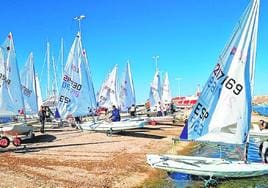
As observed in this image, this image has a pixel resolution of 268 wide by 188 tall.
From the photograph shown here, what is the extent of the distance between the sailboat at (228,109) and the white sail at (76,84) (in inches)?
525

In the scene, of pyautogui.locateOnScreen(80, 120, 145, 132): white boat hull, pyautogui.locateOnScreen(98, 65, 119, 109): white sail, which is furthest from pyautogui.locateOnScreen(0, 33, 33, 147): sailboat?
pyautogui.locateOnScreen(98, 65, 119, 109): white sail

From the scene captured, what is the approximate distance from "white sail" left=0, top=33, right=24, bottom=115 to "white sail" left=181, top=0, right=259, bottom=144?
39.2ft

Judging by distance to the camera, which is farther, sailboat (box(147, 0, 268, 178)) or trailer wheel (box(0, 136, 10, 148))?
trailer wheel (box(0, 136, 10, 148))

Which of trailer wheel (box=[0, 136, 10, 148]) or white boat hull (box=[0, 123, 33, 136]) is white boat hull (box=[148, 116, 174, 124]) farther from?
trailer wheel (box=[0, 136, 10, 148])

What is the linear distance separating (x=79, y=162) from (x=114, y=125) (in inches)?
417

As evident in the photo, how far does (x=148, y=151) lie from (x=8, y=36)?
419 inches

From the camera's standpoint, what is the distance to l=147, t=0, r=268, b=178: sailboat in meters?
13.5

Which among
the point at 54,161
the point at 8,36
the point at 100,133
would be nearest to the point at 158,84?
the point at 100,133

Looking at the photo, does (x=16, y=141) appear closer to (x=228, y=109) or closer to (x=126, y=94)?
(x=228, y=109)

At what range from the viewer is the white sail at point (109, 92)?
43031 mm

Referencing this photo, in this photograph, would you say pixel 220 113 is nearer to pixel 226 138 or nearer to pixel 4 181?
pixel 226 138

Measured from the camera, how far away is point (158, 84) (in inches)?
1956

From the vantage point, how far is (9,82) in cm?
2302

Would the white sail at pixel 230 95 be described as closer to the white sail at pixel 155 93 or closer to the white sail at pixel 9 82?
the white sail at pixel 9 82
